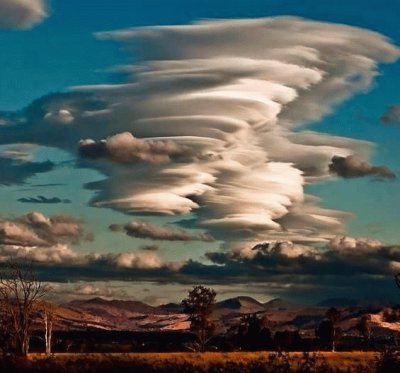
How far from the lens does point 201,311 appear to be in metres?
164

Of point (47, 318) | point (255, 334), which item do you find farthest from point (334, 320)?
point (47, 318)

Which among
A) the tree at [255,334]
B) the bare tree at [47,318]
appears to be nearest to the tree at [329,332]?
the tree at [255,334]

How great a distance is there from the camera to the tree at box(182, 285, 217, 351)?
16138 cm

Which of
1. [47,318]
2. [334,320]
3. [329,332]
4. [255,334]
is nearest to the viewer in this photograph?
[47,318]

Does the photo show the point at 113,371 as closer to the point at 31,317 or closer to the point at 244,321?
the point at 31,317

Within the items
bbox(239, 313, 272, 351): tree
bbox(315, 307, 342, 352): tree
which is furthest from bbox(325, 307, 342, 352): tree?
bbox(239, 313, 272, 351): tree

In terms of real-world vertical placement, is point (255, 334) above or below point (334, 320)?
below

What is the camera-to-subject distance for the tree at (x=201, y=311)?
161375mm

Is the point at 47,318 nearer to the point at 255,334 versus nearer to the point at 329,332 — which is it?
the point at 255,334

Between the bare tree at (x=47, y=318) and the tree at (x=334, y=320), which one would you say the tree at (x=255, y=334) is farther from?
the bare tree at (x=47, y=318)

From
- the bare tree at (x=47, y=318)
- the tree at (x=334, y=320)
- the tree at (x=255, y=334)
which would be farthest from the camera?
the tree at (x=334, y=320)

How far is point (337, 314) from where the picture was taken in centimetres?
19562

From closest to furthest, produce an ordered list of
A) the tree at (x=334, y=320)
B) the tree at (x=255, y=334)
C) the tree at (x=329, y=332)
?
the tree at (x=255, y=334) → the tree at (x=329, y=332) → the tree at (x=334, y=320)

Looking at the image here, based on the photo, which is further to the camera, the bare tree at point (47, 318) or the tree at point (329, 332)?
the tree at point (329, 332)
